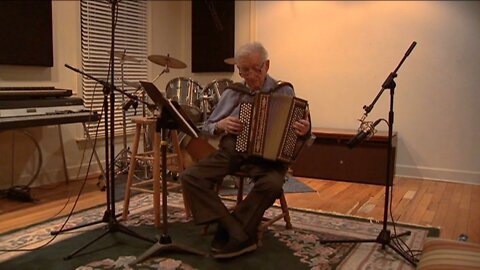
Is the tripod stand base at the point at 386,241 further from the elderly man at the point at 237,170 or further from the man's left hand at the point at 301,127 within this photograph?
the man's left hand at the point at 301,127

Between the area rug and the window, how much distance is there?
64.5 inches

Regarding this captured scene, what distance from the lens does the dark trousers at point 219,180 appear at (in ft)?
8.47

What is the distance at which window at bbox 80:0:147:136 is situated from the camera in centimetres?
452

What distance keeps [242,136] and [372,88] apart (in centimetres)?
272

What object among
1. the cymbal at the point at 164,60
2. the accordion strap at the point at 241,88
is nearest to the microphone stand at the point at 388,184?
the accordion strap at the point at 241,88

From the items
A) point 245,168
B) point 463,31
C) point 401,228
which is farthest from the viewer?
point 463,31

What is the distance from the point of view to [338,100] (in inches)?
200

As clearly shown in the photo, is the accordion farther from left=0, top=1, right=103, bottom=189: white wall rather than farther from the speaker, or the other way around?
the speaker

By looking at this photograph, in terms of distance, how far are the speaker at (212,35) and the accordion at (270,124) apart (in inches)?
123

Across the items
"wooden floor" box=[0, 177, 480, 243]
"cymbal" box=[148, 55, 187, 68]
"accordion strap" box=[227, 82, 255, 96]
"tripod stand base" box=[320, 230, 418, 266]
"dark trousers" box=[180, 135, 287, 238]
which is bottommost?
"wooden floor" box=[0, 177, 480, 243]

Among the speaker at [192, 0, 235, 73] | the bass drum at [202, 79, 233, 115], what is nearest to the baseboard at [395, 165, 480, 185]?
the bass drum at [202, 79, 233, 115]

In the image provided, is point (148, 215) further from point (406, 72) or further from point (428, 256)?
point (406, 72)

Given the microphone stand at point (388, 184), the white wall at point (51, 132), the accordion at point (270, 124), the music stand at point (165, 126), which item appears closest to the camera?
the music stand at point (165, 126)

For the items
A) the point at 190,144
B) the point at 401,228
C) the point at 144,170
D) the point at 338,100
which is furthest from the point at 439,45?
the point at 144,170
